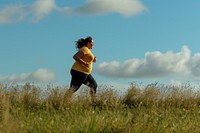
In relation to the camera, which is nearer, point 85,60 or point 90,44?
point 85,60

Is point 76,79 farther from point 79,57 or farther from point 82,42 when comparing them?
point 82,42

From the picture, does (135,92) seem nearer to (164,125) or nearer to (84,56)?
(84,56)

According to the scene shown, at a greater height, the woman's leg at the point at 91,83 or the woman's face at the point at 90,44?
the woman's face at the point at 90,44

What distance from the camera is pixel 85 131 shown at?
23.0 feet

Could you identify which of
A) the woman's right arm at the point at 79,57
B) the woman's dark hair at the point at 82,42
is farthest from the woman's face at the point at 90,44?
the woman's right arm at the point at 79,57

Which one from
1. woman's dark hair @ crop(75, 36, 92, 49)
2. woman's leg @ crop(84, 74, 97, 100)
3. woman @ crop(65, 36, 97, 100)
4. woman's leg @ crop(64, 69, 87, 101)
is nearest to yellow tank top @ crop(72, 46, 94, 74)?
woman @ crop(65, 36, 97, 100)

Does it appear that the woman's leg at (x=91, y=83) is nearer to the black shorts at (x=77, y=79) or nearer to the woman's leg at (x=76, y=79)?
the black shorts at (x=77, y=79)

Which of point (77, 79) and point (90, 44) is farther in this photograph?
point (90, 44)

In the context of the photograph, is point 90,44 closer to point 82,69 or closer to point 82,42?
point 82,42

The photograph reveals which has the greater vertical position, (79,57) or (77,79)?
(79,57)

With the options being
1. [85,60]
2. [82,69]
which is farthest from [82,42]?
[82,69]

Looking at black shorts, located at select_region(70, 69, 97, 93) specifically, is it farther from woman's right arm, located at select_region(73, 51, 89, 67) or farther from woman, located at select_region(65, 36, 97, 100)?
woman's right arm, located at select_region(73, 51, 89, 67)

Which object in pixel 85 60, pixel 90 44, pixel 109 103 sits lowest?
pixel 109 103

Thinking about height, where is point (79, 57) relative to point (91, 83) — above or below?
above
